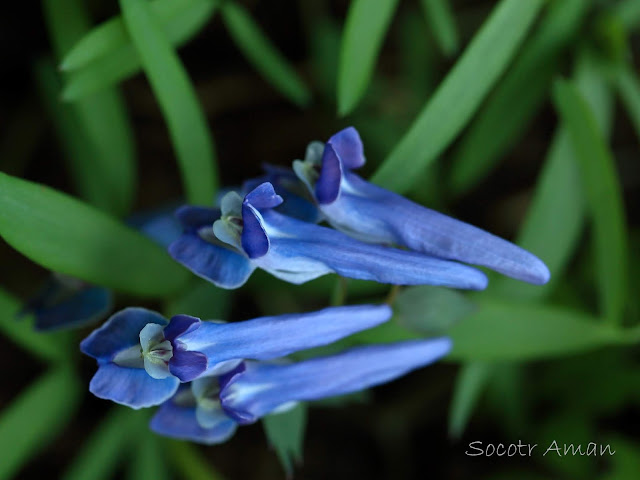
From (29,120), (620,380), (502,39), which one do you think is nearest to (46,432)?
(29,120)

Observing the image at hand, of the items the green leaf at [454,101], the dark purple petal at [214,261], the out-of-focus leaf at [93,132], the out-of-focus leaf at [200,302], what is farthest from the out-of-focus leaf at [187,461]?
the green leaf at [454,101]

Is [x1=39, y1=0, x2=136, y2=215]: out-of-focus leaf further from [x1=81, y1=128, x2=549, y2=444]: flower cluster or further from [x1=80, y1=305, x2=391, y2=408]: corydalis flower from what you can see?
[x1=80, y1=305, x2=391, y2=408]: corydalis flower

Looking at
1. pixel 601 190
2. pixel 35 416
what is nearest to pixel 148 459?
pixel 35 416

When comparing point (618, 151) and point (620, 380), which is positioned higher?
point (618, 151)

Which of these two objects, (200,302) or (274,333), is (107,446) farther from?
(274,333)

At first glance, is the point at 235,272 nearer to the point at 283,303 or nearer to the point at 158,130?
the point at 283,303

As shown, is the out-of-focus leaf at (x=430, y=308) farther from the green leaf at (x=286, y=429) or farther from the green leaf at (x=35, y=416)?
the green leaf at (x=35, y=416)
